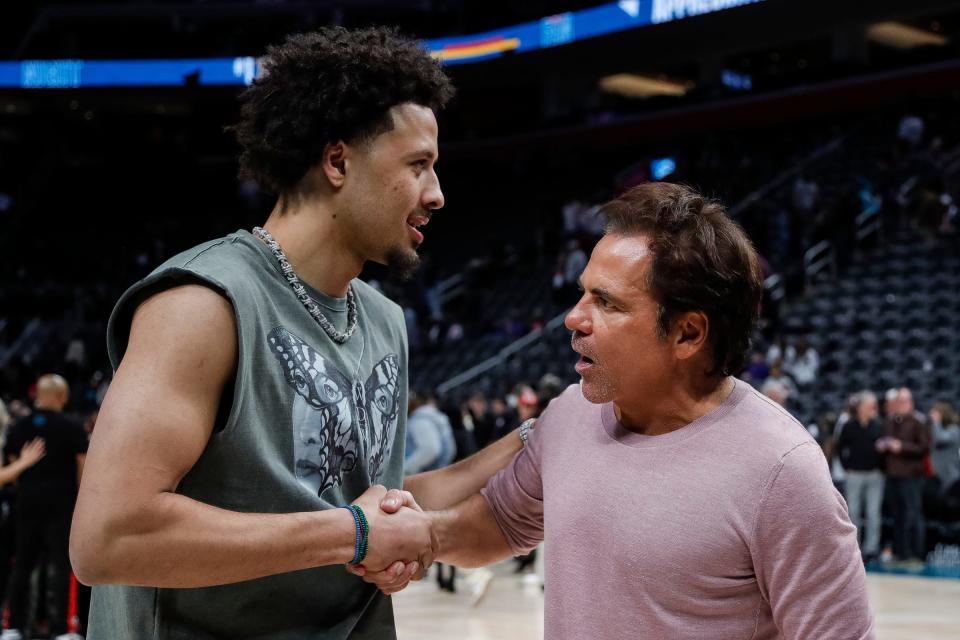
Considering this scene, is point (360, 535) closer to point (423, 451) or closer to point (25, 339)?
point (423, 451)

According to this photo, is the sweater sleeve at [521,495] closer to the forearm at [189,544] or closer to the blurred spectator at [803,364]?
the forearm at [189,544]

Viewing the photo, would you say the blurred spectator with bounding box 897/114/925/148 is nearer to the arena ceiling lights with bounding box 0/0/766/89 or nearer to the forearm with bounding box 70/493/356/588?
the arena ceiling lights with bounding box 0/0/766/89

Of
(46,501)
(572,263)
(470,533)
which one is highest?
(572,263)

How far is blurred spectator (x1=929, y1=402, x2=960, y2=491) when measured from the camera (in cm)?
1050

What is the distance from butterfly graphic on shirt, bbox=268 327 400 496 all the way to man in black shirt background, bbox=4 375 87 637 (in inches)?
207

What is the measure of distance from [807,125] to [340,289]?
735 inches

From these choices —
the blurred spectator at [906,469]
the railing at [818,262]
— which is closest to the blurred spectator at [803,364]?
the blurred spectator at [906,469]

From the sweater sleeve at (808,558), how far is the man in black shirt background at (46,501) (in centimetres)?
585

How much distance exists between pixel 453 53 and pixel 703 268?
21.8 metres

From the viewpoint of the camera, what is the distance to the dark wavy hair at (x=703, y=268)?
2010 millimetres

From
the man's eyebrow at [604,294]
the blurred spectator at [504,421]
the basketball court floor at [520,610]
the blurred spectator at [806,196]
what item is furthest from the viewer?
the blurred spectator at [806,196]

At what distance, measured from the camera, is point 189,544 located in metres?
1.74

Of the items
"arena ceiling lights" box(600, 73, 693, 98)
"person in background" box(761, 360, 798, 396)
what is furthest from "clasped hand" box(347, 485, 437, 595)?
"arena ceiling lights" box(600, 73, 693, 98)

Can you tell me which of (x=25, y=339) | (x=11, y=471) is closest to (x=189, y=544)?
(x=11, y=471)
